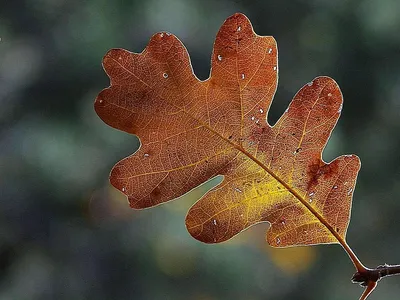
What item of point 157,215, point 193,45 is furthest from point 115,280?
point 193,45

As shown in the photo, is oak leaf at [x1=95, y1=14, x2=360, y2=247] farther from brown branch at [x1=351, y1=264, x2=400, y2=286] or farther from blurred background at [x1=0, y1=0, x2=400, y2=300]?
blurred background at [x1=0, y1=0, x2=400, y2=300]

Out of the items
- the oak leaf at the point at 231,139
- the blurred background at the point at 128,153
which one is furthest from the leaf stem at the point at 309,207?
the blurred background at the point at 128,153

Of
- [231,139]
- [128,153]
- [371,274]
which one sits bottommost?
[371,274]

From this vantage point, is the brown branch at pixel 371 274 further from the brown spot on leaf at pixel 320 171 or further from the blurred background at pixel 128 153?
the blurred background at pixel 128 153

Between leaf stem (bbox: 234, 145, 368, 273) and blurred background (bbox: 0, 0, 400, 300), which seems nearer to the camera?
leaf stem (bbox: 234, 145, 368, 273)

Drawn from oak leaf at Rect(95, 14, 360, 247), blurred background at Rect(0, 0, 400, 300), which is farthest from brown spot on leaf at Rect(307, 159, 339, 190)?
blurred background at Rect(0, 0, 400, 300)

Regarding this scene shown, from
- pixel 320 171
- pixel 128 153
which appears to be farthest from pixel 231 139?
pixel 128 153

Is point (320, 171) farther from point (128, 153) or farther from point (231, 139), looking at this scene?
point (128, 153)
